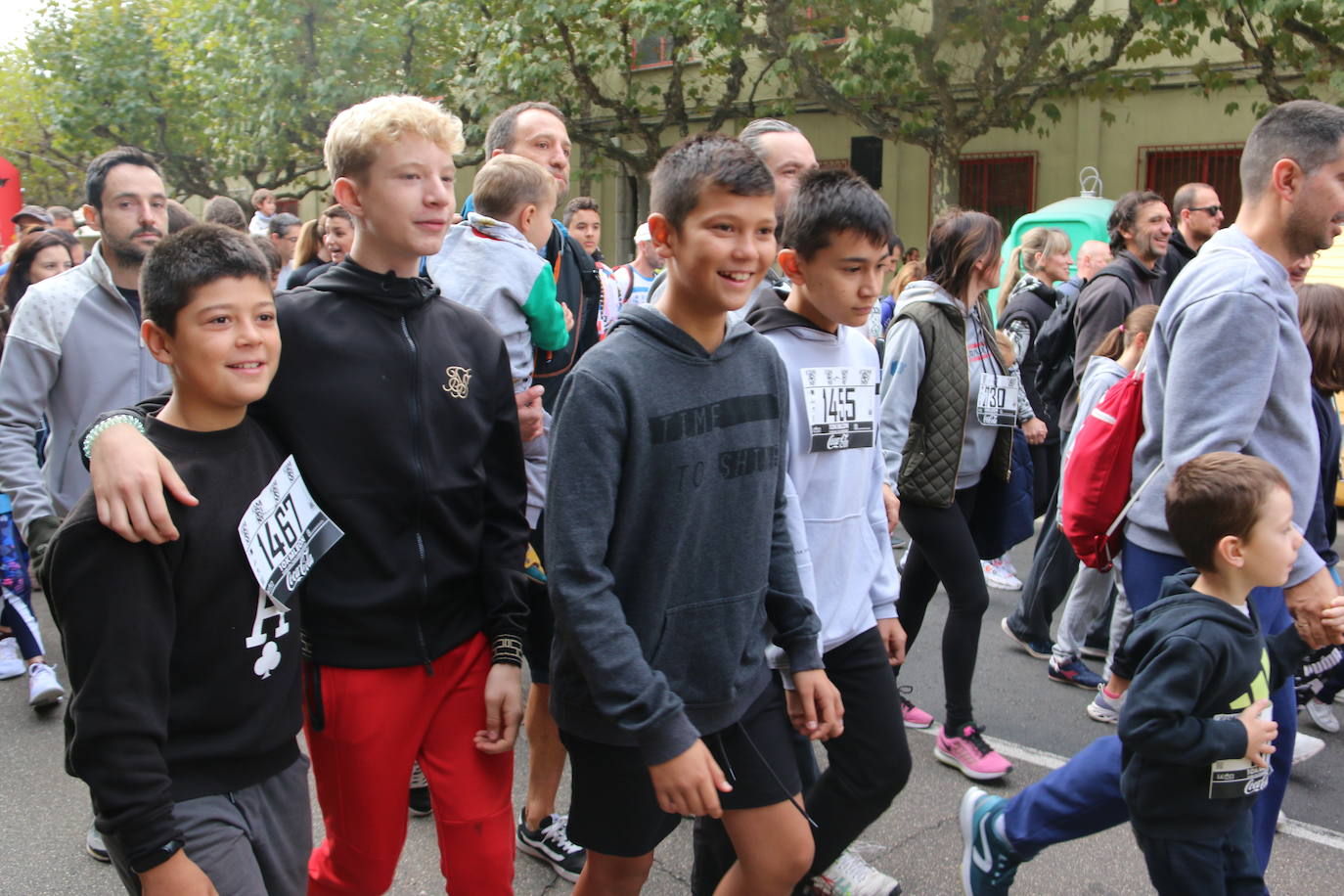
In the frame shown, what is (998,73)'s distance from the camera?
47.0 feet

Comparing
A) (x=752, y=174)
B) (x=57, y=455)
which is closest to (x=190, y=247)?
(x=752, y=174)

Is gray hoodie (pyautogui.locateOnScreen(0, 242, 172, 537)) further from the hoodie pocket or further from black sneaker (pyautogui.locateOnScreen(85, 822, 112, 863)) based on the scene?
the hoodie pocket

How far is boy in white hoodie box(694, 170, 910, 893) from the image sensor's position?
2.73 metres

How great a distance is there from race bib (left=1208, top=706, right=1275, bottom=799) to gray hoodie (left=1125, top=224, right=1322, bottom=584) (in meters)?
0.49

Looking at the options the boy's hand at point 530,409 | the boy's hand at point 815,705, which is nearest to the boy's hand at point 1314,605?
the boy's hand at point 815,705

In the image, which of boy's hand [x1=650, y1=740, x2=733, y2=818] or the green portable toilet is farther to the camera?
the green portable toilet

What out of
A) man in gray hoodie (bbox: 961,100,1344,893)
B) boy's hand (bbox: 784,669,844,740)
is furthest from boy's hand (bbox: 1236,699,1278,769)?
boy's hand (bbox: 784,669,844,740)

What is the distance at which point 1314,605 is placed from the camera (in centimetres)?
272

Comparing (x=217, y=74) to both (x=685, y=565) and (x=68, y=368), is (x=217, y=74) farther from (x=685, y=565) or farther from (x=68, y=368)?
(x=685, y=565)

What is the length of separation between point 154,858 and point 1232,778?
2142mm

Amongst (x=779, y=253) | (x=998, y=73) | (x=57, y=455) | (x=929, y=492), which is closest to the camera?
(x=779, y=253)

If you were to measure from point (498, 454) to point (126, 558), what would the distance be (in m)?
0.82

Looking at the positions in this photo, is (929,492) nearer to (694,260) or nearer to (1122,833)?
(1122,833)

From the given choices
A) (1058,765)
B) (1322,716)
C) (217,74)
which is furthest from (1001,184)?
(1058,765)
